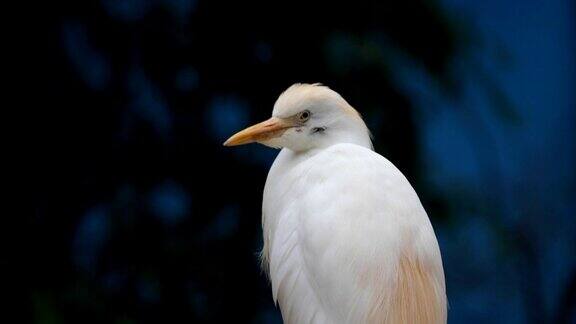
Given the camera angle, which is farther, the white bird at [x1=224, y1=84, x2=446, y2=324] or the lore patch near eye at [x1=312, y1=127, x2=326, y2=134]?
the lore patch near eye at [x1=312, y1=127, x2=326, y2=134]

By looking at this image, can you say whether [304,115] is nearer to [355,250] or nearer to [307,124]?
[307,124]

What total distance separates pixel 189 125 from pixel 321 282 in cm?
98

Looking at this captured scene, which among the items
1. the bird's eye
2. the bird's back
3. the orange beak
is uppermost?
the bird's eye

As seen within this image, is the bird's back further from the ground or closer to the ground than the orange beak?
closer to the ground

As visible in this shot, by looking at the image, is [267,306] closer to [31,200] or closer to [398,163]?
[398,163]

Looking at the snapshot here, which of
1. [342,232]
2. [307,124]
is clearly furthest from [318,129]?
[342,232]

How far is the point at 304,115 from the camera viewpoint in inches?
57.2

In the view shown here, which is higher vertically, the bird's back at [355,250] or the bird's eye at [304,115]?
the bird's eye at [304,115]

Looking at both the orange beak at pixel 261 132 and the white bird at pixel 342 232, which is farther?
the orange beak at pixel 261 132

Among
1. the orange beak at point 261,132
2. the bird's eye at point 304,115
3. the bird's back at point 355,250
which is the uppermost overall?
the bird's eye at point 304,115

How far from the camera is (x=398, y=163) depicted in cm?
216

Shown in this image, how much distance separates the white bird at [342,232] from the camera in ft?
4.19

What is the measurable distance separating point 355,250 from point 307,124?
269 mm

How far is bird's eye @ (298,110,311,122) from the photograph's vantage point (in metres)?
1.45
